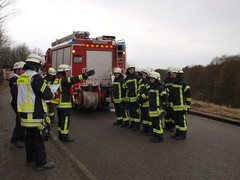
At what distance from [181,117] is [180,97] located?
1.69ft

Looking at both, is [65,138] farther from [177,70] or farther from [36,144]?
[177,70]

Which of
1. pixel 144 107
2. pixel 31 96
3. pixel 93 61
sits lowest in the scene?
pixel 144 107

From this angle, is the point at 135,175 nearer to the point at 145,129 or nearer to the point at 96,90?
the point at 145,129

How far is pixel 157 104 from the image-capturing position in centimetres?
639

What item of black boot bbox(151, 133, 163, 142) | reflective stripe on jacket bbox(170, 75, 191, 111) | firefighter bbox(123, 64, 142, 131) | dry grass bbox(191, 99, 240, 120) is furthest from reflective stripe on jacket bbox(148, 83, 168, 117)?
dry grass bbox(191, 99, 240, 120)

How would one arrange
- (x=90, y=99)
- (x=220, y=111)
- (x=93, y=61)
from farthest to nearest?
(x=93, y=61), (x=220, y=111), (x=90, y=99)

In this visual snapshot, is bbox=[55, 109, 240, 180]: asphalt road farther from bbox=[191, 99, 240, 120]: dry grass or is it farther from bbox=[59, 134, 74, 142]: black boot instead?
bbox=[191, 99, 240, 120]: dry grass

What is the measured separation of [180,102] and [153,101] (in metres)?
0.72

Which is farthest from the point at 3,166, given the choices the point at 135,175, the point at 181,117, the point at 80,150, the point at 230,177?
the point at 181,117

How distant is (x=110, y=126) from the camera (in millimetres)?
8086

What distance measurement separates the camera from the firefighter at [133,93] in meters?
7.64

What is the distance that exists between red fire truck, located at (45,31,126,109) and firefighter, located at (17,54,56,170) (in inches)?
209

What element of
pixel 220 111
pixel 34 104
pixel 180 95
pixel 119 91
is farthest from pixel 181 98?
pixel 220 111

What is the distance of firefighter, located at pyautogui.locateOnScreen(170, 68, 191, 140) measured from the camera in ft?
21.3
